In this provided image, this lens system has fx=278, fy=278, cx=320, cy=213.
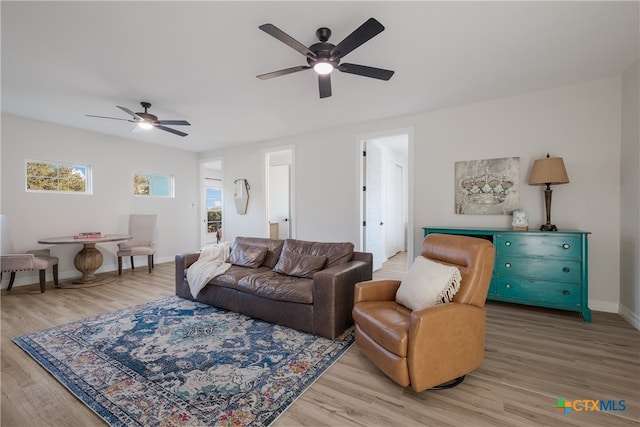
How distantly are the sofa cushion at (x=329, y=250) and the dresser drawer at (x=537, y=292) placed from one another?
181cm

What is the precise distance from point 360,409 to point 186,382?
3.93 feet

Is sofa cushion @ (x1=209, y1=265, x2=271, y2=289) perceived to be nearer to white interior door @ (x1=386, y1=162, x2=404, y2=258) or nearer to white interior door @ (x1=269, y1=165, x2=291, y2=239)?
white interior door @ (x1=269, y1=165, x2=291, y2=239)

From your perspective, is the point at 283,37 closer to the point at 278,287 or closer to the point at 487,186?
the point at 278,287

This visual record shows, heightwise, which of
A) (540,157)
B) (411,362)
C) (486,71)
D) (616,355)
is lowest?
(616,355)

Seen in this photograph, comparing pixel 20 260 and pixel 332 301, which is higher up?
pixel 20 260

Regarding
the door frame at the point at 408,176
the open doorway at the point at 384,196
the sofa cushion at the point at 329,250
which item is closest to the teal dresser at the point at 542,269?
the door frame at the point at 408,176

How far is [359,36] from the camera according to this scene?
192cm

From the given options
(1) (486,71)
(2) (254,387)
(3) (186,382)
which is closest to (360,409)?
(2) (254,387)

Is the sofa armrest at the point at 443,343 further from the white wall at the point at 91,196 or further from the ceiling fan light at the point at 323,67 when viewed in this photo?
the white wall at the point at 91,196

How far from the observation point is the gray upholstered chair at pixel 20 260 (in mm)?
3713

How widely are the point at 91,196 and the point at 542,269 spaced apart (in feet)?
23.3

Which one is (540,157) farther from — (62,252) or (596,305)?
(62,252)

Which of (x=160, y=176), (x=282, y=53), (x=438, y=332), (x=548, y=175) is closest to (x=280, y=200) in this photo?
(x=160, y=176)

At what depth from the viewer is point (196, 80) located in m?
3.17
